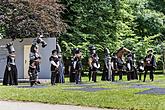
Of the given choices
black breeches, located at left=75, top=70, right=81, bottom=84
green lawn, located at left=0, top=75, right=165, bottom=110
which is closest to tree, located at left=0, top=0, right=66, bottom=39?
black breeches, located at left=75, top=70, right=81, bottom=84

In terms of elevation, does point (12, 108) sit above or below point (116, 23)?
below

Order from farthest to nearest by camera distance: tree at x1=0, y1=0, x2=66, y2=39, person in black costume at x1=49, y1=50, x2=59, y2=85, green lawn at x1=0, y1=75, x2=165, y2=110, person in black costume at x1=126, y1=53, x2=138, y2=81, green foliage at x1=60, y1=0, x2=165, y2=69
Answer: green foliage at x1=60, y1=0, x2=165, y2=69
tree at x1=0, y1=0, x2=66, y2=39
person in black costume at x1=126, y1=53, x2=138, y2=81
person in black costume at x1=49, y1=50, x2=59, y2=85
green lawn at x1=0, y1=75, x2=165, y2=110

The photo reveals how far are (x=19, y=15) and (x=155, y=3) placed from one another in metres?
18.4

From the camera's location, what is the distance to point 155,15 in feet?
131

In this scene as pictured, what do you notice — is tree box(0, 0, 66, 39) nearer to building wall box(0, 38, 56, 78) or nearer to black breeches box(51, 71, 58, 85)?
building wall box(0, 38, 56, 78)

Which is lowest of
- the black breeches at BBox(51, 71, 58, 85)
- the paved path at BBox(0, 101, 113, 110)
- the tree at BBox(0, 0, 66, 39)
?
the paved path at BBox(0, 101, 113, 110)

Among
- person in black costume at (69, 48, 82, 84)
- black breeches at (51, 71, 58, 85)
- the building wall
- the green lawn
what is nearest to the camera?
the green lawn

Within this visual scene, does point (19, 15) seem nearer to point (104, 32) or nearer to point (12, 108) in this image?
point (104, 32)

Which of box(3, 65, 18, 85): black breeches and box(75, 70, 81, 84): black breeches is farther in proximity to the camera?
box(75, 70, 81, 84): black breeches

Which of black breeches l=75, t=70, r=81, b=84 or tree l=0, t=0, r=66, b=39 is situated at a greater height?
tree l=0, t=0, r=66, b=39

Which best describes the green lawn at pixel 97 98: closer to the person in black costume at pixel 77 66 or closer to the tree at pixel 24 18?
the person in black costume at pixel 77 66

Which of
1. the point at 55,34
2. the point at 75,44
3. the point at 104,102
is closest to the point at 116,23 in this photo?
the point at 75,44

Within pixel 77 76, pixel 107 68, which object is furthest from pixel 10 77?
pixel 107 68

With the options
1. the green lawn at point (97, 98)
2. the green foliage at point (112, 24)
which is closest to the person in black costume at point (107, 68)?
the green lawn at point (97, 98)
